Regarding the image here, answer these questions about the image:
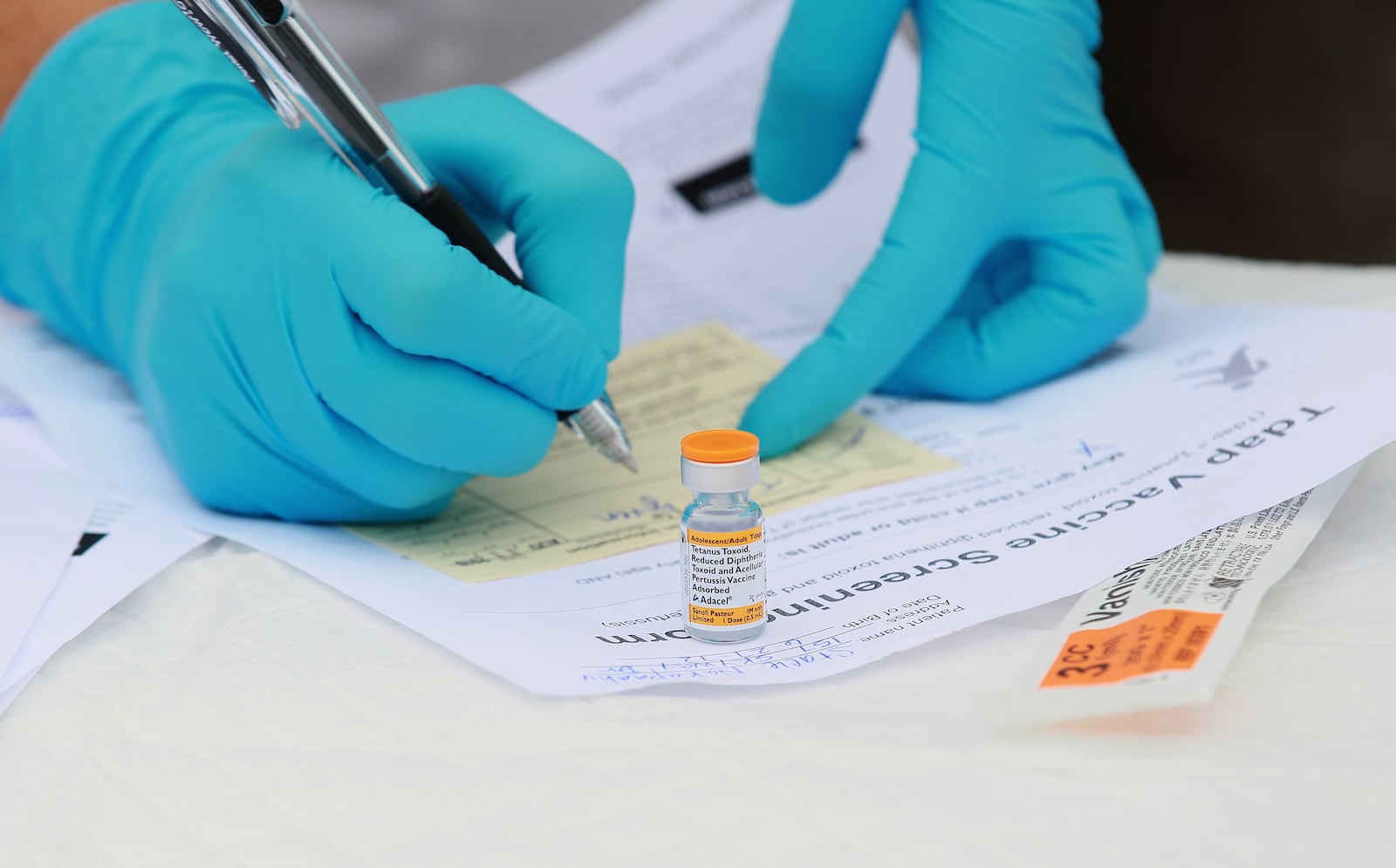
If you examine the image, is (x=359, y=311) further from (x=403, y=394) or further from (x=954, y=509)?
(x=954, y=509)

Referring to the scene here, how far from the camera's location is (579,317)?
65 centimetres

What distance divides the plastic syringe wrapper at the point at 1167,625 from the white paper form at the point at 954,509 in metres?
0.01

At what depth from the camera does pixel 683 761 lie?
43cm

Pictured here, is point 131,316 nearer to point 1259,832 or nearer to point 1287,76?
point 1259,832

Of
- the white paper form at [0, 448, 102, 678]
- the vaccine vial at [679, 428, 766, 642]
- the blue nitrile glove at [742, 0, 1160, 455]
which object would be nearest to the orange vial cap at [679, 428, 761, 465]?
the vaccine vial at [679, 428, 766, 642]

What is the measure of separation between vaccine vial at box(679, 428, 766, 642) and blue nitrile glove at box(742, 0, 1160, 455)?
0.24 m

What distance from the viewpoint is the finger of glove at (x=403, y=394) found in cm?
59

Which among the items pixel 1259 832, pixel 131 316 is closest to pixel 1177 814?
pixel 1259 832

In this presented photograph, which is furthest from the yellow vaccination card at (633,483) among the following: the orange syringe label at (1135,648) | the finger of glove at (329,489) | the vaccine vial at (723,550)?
the orange syringe label at (1135,648)

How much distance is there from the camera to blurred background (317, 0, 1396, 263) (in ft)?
4.09

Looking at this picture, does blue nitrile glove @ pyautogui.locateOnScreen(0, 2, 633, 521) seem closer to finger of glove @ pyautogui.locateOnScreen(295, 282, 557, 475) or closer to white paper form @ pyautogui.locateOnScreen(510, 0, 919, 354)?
finger of glove @ pyautogui.locateOnScreen(295, 282, 557, 475)

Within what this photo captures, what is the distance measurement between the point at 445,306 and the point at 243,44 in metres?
0.16

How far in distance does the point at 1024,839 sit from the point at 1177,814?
0.18ft

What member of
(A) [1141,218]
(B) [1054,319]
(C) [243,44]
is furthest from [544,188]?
(A) [1141,218]
